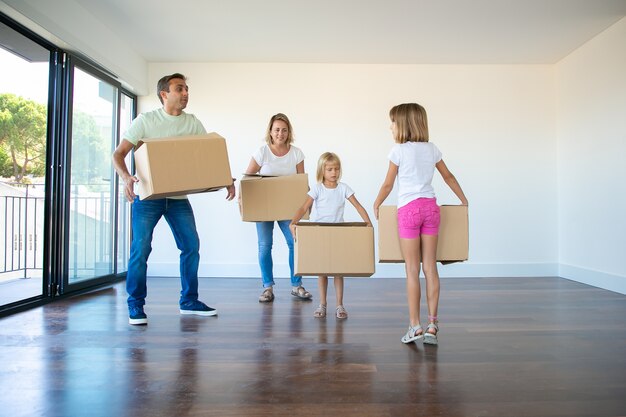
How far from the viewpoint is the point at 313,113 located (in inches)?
169

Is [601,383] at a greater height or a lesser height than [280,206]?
lesser

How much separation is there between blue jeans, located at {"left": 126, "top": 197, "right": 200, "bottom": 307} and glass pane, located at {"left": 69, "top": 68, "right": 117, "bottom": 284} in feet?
4.12

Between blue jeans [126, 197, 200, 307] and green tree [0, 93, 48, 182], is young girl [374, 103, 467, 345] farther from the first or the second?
green tree [0, 93, 48, 182]

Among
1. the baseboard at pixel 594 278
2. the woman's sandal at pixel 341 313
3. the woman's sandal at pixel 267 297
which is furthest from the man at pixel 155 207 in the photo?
the baseboard at pixel 594 278

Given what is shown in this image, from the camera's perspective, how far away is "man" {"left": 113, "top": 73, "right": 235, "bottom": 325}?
89.0 inches

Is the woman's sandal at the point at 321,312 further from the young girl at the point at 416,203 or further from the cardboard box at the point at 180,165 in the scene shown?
the cardboard box at the point at 180,165

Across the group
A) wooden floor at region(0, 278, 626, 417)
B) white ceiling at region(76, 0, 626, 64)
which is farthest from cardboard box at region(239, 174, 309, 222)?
white ceiling at region(76, 0, 626, 64)

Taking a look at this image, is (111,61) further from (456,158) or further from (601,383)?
(601,383)

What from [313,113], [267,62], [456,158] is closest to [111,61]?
[267,62]

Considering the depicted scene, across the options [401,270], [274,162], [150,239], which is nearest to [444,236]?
[274,162]

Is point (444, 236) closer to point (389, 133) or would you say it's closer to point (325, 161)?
point (325, 161)

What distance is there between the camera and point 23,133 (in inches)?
117

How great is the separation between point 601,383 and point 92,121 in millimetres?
3748

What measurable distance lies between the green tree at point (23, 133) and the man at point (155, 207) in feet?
3.83
